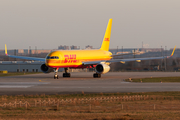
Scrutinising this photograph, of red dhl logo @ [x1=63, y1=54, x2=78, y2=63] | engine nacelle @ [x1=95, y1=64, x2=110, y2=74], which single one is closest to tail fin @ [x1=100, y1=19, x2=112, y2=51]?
red dhl logo @ [x1=63, y1=54, x2=78, y2=63]

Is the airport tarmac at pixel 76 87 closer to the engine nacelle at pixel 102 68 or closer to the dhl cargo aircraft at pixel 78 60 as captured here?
the dhl cargo aircraft at pixel 78 60

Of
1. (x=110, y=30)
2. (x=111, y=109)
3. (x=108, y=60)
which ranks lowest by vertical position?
(x=111, y=109)

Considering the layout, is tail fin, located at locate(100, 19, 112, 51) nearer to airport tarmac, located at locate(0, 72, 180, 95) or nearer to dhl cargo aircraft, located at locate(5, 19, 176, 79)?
dhl cargo aircraft, located at locate(5, 19, 176, 79)

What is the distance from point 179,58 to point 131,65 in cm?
2024

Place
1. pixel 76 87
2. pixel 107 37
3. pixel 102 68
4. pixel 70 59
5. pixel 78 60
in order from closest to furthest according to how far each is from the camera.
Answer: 1. pixel 76 87
2. pixel 102 68
3. pixel 70 59
4. pixel 78 60
5. pixel 107 37

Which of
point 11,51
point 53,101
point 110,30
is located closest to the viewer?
point 53,101

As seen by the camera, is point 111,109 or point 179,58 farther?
point 179,58

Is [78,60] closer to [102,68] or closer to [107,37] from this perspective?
[102,68]

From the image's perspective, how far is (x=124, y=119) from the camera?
19.5 m

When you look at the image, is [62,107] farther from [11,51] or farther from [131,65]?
[11,51]

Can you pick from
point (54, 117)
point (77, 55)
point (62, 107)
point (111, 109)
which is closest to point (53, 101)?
point (62, 107)

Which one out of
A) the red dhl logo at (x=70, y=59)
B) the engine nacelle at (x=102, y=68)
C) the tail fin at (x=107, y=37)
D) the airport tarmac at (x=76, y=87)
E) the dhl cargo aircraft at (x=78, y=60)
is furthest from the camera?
the tail fin at (x=107, y=37)

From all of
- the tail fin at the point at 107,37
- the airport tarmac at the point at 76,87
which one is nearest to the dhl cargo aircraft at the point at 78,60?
the tail fin at the point at 107,37

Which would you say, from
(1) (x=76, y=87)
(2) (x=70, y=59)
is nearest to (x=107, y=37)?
(2) (x=70, y=59)
